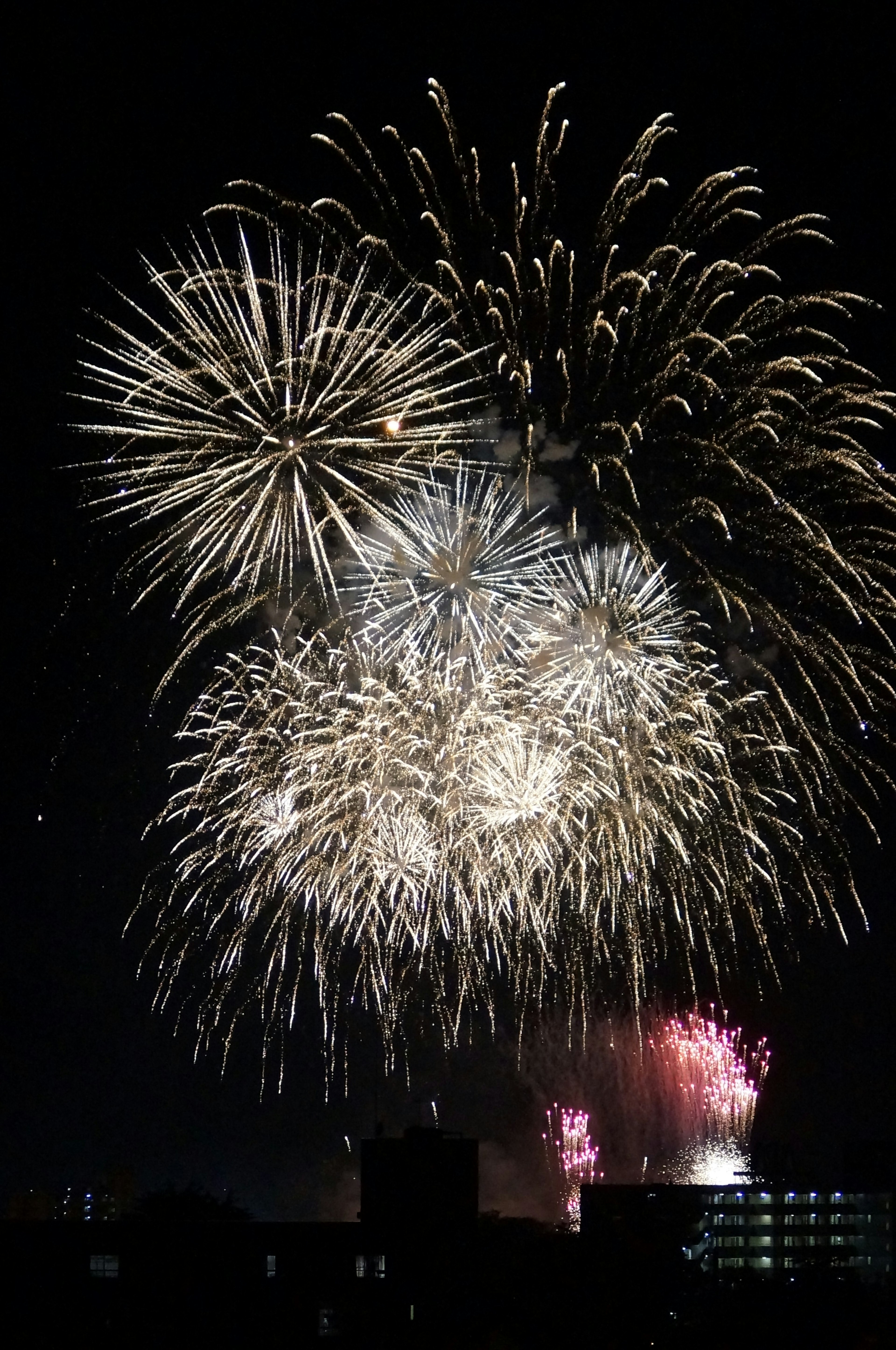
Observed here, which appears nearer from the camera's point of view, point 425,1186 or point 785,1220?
point 425,1186

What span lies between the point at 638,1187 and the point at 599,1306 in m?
22.2

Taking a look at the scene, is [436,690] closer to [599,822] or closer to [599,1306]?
[599,822]

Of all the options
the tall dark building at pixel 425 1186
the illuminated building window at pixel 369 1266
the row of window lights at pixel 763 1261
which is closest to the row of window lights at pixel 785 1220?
the row of window lights at pixel 763 1261

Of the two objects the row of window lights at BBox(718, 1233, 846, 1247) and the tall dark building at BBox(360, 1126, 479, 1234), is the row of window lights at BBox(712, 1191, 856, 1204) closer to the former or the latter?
the row of window lights at BBox(718, 1233, 846, 1247)

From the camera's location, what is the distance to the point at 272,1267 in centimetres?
3475

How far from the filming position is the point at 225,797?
3162 cm

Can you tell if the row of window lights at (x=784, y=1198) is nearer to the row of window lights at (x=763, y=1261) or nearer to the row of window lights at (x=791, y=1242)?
the row of window lights at (x=791, y=1242)

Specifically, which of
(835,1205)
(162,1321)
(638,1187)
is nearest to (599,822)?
(162,1321)

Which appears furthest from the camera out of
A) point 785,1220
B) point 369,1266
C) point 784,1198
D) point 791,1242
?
point 785,1220

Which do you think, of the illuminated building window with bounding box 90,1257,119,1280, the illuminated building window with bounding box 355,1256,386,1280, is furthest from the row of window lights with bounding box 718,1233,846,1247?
the illuminated building window with bounding box 90,1257,119,1280

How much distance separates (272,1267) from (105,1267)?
3735mm

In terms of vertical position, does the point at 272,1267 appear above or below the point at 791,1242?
Result: above

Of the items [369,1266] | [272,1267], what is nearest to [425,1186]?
[369,1266]

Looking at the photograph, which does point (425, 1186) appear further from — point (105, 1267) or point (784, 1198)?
point (784, 1198)
